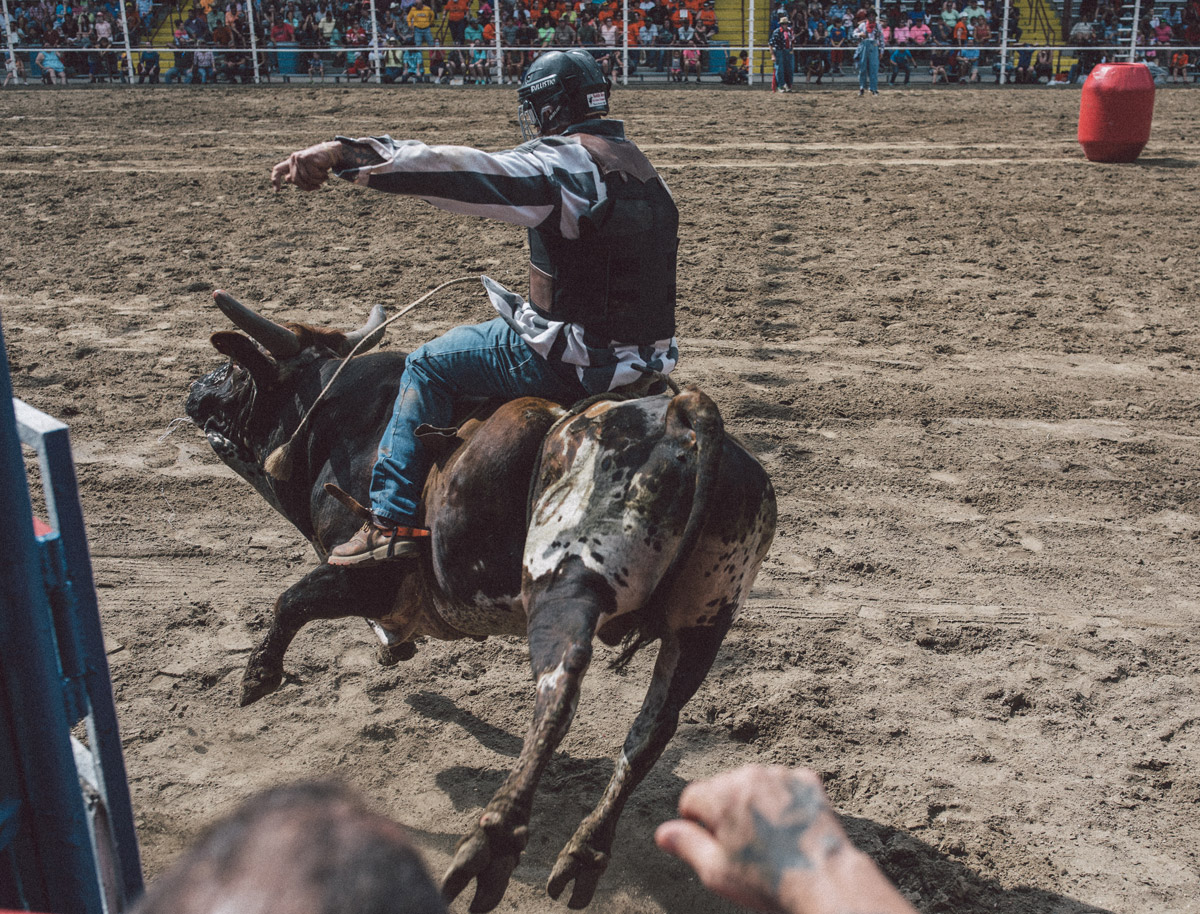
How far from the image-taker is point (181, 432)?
675cm

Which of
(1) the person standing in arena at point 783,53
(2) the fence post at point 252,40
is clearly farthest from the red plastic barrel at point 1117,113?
(2) the fence post at point 252,40

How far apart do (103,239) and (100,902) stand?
9.21m

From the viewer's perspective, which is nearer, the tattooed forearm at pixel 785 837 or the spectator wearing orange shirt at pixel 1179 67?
the tattooed forearm at pixel 785 837

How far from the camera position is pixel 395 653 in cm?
427

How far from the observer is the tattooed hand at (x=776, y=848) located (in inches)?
39.4

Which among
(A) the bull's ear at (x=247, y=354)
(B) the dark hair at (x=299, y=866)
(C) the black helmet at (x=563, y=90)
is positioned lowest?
(A) the bull's ear at (x=247, y=354)

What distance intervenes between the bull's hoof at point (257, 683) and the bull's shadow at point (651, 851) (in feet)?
2.24

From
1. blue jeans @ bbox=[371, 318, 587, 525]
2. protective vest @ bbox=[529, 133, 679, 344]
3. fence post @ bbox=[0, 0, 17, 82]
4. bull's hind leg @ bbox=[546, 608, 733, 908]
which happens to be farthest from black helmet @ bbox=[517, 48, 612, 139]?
fence post @ bbox=[0, 0, 17, 82]

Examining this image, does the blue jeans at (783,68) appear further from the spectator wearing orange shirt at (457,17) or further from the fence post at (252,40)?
the fence post at (252,40)

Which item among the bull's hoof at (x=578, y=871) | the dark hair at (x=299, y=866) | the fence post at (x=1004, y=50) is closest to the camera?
the dark hair at (x=299, y=866)

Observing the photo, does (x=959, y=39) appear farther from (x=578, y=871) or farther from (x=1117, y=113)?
(x=578, y=871)

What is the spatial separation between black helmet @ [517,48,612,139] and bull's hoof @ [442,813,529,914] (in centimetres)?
217

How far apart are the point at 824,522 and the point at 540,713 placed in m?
3.30

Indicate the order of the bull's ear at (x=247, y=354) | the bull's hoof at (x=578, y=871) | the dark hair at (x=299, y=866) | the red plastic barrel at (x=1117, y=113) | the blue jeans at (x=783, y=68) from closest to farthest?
the dark hair at (x=299, y=866) → the bull's hoof at (x=578, y=871) → the bull's ear at (x=247, y=354) → the red plastic barrel at (x=1117, y=113) → the blue jeans at (x=783, y=68)
